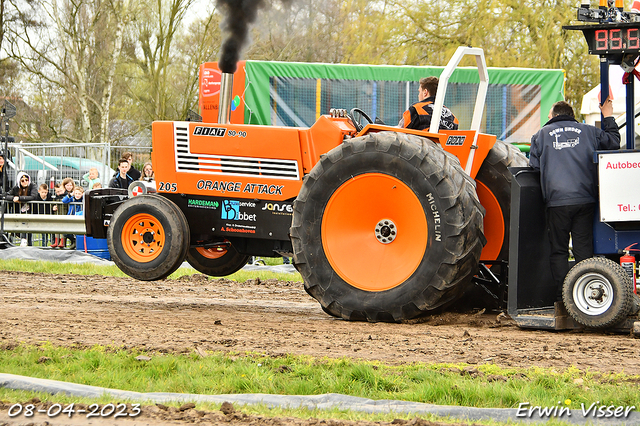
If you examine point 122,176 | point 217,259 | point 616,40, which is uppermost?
point 616,40

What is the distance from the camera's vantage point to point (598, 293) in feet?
19.5

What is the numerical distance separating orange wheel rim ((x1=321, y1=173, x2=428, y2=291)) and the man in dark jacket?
1.09 metres

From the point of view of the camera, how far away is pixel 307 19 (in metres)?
25.8

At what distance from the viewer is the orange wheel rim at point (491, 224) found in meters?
7.24

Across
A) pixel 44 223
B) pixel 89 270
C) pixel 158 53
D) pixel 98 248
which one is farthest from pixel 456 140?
pixel 158 53

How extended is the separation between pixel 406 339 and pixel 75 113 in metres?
29.1

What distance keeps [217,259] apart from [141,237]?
1.07 meters

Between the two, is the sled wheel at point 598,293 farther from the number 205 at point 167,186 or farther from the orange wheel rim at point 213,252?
the number 205 at point 167,186

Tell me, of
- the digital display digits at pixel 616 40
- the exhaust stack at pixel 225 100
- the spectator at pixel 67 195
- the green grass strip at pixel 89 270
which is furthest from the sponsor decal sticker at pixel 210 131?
the spectator at pixel 67 195

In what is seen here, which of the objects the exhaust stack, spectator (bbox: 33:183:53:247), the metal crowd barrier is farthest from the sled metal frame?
spectator (bbox: 33:183:53:247)

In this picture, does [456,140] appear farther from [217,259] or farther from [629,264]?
[217,259]

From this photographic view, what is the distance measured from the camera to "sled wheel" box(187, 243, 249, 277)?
8.52 m

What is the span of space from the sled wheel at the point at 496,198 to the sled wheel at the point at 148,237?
2942 millimetres

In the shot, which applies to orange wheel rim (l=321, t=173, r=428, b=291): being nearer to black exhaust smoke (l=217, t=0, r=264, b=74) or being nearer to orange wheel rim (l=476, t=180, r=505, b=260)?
orange wheel rim (l=476, t=180, r=505, b=260)
